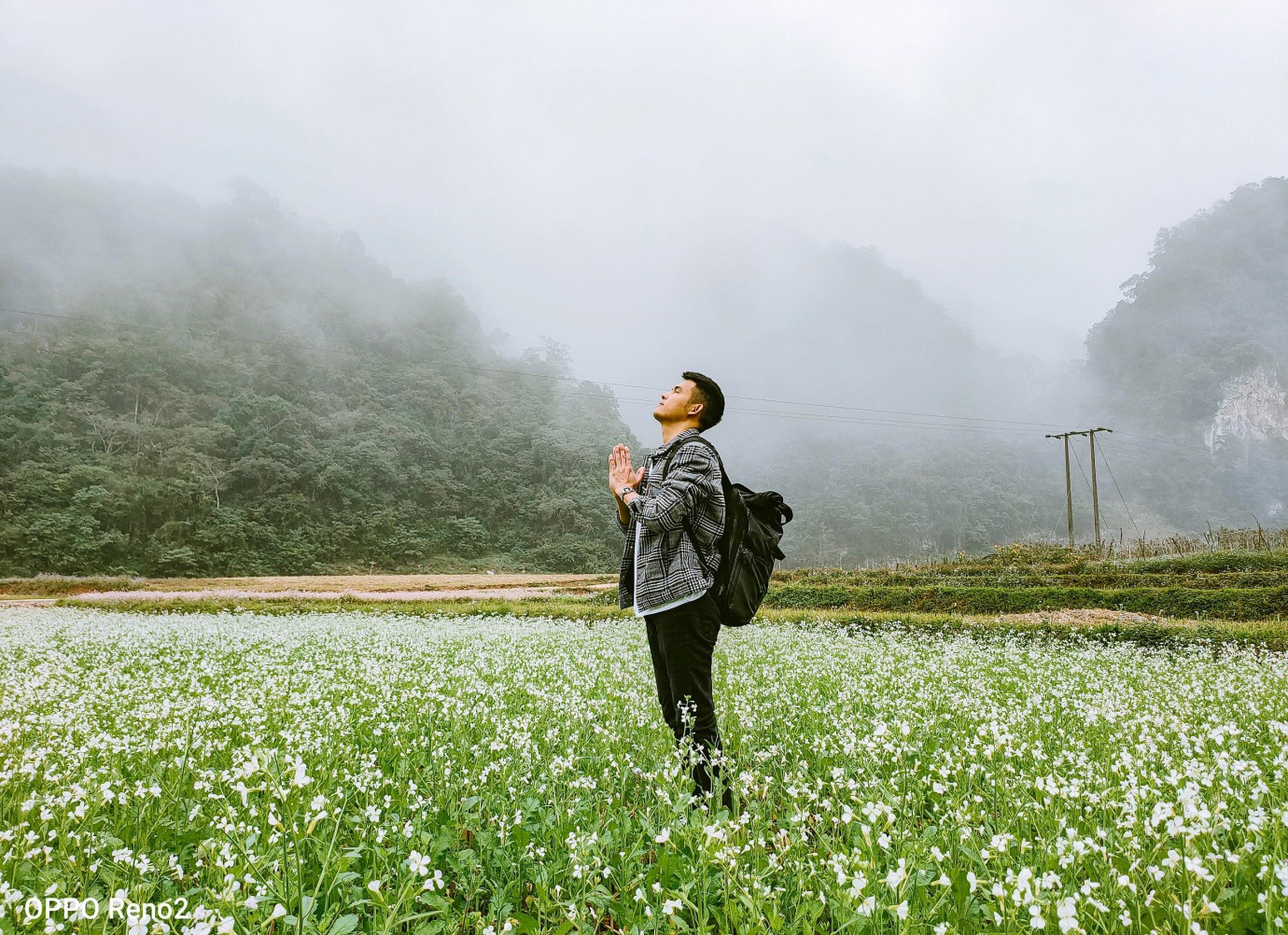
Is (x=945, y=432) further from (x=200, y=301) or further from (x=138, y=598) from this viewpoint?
(x=138, y=598)

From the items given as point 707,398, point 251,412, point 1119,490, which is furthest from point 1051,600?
point 1119,490

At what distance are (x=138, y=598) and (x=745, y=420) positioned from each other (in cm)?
16967

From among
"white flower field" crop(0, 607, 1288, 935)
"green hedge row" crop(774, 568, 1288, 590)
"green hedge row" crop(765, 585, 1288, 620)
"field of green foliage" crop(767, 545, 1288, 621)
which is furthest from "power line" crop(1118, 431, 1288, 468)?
"white flower field" crop(0, 607, 1288, 935)

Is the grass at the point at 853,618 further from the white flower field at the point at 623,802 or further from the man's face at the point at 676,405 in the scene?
the man's face at the point at 676,405

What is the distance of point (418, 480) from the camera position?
8006cm

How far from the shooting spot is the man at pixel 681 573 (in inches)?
157

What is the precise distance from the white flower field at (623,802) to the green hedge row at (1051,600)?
1232 centimetres

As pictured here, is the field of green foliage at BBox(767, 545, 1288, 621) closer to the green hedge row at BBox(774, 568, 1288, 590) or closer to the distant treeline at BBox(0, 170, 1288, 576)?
the green hedge row at BBox(774, 568, 1288, 590)

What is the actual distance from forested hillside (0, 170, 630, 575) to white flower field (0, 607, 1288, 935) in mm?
62978

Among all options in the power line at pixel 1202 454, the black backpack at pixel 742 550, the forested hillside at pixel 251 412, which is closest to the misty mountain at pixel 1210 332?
the power line at pixel 1202 454

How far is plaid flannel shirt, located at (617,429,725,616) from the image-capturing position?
3984 mm

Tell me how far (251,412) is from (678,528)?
8507 centimetres

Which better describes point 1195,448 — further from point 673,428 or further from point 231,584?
point 673,428

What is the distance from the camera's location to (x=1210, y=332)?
13725 cm
